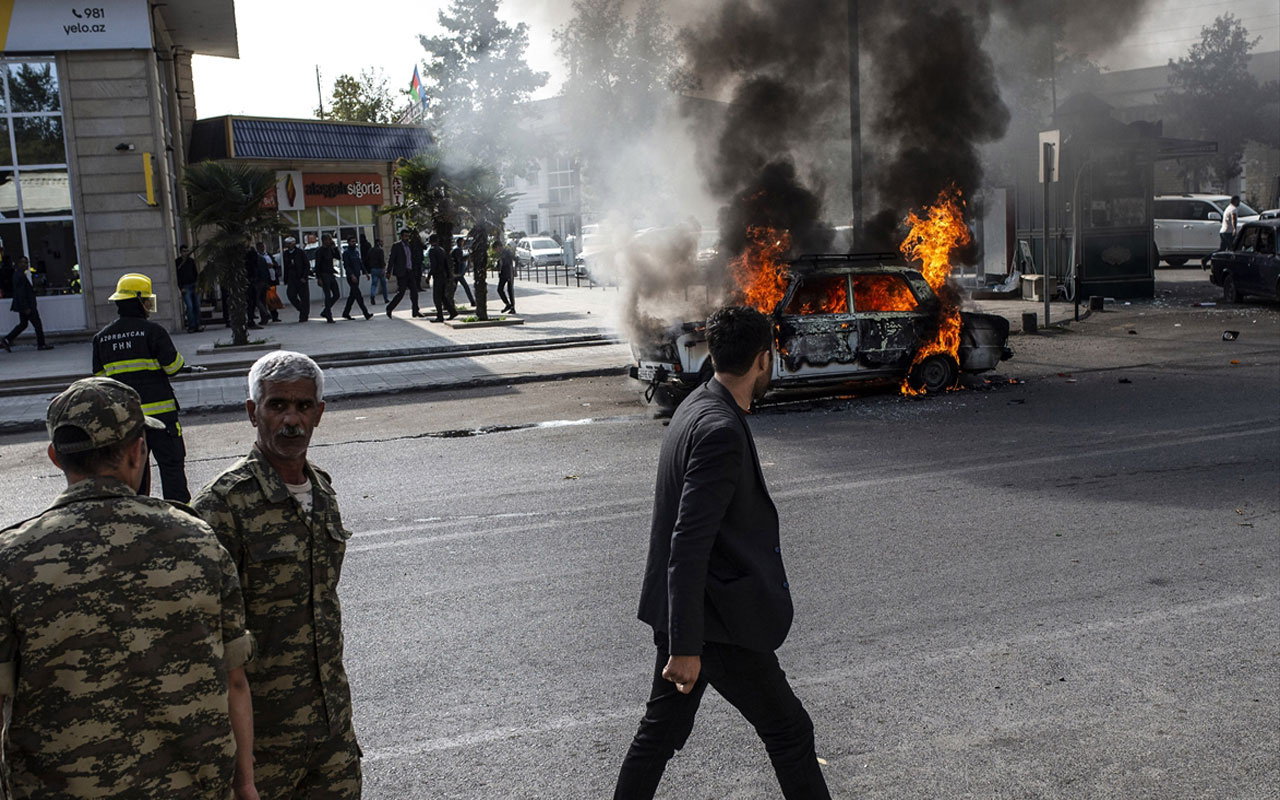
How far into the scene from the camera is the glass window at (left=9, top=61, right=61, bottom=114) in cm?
2195

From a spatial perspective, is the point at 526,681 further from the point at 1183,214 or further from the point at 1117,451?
the point at 1183,214

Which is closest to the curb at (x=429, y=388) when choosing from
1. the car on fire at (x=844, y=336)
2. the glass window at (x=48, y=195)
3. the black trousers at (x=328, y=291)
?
the car on fire at (x=844, y=336)

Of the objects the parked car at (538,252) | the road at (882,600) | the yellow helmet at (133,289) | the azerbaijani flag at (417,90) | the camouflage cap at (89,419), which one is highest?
the azerbaijani flag at (417,90)

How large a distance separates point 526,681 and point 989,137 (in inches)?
593

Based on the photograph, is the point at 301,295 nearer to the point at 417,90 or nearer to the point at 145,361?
the point at 417,90

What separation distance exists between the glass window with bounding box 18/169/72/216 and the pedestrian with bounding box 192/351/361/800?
22.5 m

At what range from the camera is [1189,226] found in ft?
107

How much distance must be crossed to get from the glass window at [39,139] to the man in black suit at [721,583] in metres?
22.6

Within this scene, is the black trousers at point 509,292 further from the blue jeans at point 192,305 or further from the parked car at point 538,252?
the parked car at point 538,252

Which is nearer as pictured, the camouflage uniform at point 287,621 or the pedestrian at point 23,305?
the camouflage uniform at point 287,621

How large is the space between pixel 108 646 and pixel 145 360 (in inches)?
202

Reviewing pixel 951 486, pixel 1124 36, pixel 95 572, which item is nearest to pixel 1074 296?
pixel 1124 36

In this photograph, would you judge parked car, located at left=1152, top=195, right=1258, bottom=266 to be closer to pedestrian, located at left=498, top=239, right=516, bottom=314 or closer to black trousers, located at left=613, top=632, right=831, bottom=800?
pedestrian, located at left=498, top=239, right=516, bottom=314

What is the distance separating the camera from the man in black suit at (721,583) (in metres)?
3.20
